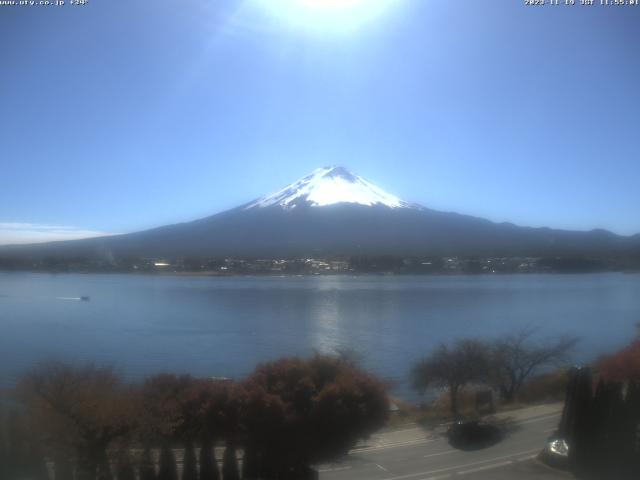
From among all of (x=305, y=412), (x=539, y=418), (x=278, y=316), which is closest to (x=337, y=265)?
(x=278, y=316)

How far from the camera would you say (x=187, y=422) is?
5312 mm

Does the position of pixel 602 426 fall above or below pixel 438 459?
above

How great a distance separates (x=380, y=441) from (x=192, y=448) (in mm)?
1793

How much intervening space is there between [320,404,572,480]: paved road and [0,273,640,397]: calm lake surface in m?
2.27

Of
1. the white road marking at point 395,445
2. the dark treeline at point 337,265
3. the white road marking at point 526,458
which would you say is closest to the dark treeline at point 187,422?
the white road marking at point 395,445

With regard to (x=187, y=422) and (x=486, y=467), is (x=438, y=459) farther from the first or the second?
(x=187, y=422)

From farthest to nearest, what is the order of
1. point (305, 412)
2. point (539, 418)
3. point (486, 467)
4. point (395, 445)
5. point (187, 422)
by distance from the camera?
point (539, 418), point (395, 445), point (305, 412), point (187, 422), point (486, 467)

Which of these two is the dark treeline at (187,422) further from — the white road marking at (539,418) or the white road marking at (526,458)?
the white road marking at (539,418)

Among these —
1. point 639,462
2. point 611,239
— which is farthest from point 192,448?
point 611,239

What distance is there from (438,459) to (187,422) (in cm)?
220

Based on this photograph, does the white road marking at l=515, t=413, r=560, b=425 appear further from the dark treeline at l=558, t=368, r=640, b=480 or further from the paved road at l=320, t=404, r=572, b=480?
the dark treeline at l=558, t=368, r=640, b=480

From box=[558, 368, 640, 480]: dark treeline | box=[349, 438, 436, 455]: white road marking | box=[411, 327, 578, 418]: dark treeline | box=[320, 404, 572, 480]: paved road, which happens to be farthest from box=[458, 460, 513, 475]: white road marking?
box=[411, 327, 578, 418]: dark treeline

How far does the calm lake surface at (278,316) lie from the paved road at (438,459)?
2.27 m

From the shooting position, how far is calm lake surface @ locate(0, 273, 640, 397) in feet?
30.4
